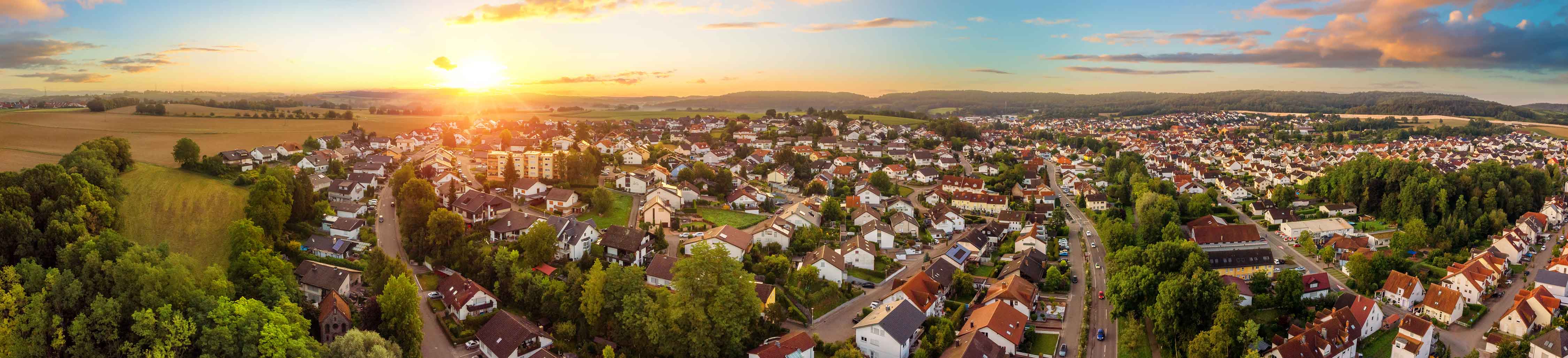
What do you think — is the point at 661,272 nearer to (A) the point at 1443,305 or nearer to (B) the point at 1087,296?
(B) the point at 1087,296

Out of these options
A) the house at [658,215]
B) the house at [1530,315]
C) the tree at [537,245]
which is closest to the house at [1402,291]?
the house at [1530,315]

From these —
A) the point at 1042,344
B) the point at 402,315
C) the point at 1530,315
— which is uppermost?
the point at 402,315

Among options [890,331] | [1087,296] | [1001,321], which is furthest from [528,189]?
[1087,296]

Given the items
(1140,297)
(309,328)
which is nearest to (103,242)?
(309,328)

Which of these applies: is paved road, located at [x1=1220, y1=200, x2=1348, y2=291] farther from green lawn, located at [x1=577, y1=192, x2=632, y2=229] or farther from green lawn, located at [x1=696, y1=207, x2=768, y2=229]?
green lawn, located at [x1=577, y1=192, x2=632, y2=229]

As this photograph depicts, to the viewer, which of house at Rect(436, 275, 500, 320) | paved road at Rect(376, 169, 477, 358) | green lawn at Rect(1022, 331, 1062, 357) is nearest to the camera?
paved road at Rect(376, 169, 477, 358)

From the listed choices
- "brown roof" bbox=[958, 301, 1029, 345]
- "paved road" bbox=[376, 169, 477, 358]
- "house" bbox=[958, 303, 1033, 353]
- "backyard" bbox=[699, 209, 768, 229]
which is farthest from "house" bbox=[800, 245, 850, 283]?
"paved road" bbox=[376, 169, 477, 358]
